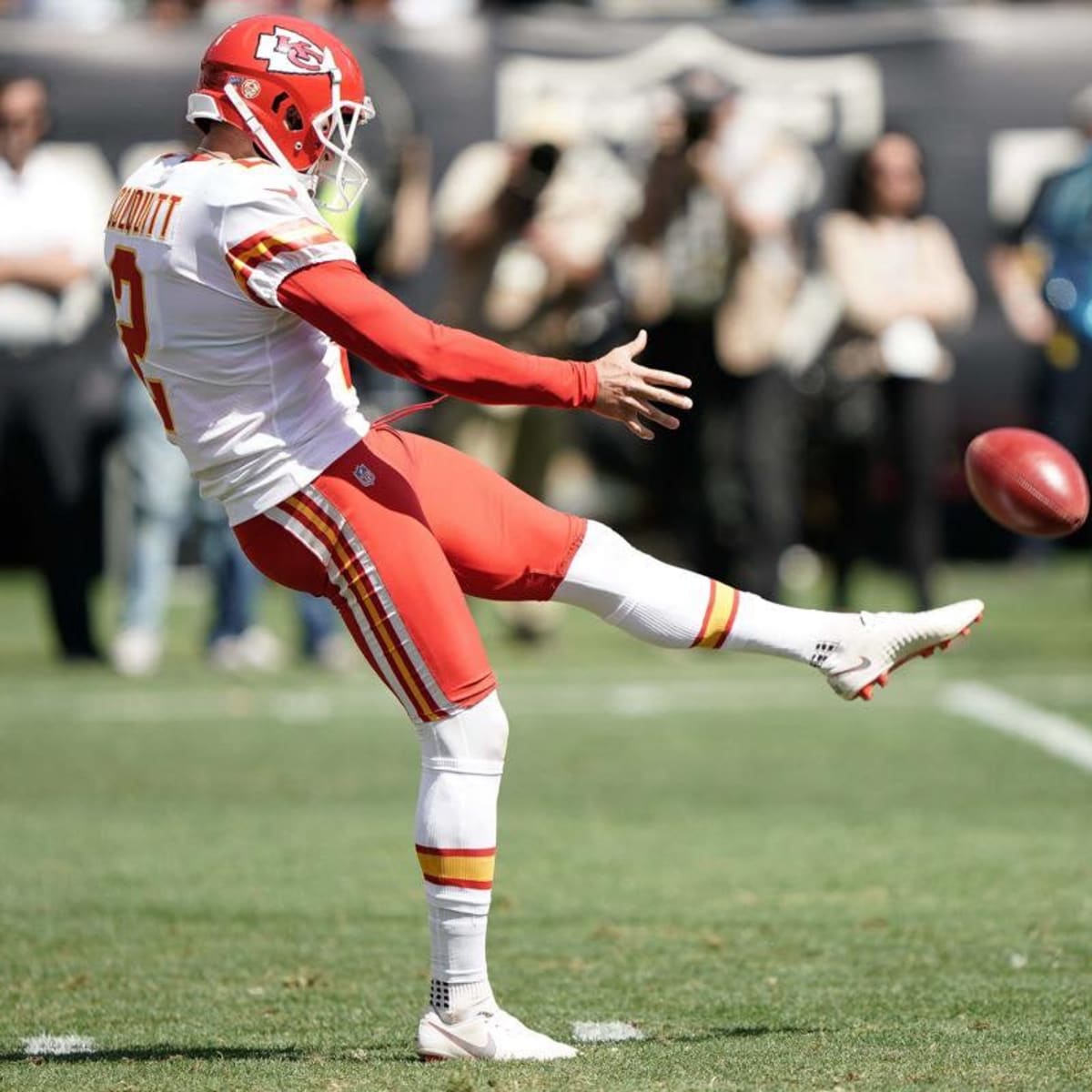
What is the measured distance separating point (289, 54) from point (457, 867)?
5.46 ft

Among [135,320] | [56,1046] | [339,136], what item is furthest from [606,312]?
[56,1046]

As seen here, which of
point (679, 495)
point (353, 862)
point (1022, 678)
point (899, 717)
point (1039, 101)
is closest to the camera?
point (353, 862)

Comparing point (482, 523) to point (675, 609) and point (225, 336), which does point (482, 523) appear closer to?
point (675, 609)

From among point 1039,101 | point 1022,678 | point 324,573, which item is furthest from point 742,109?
point 324,573

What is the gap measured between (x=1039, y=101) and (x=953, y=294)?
260 centimetres

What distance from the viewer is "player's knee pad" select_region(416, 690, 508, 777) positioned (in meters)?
4.95

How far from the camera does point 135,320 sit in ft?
16.5

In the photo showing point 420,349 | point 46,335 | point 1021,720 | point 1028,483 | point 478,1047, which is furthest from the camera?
point 46,335

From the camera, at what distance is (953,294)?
12484 millimetres

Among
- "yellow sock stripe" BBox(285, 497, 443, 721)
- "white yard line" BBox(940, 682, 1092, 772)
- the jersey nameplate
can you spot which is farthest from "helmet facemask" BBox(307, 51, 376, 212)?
"white yard line" BBox(940, 682, 1092, 772)

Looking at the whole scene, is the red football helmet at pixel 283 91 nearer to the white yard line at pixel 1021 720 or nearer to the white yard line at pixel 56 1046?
the white yard line at pixel 56 1046

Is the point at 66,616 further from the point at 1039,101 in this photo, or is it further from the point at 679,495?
the point at 1039,101

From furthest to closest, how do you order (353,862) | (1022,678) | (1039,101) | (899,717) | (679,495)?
(1039,101), (679,495), (1022,678), (899,717), (353,862)

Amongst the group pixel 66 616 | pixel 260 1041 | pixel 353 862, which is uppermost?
pixel 260 1041
